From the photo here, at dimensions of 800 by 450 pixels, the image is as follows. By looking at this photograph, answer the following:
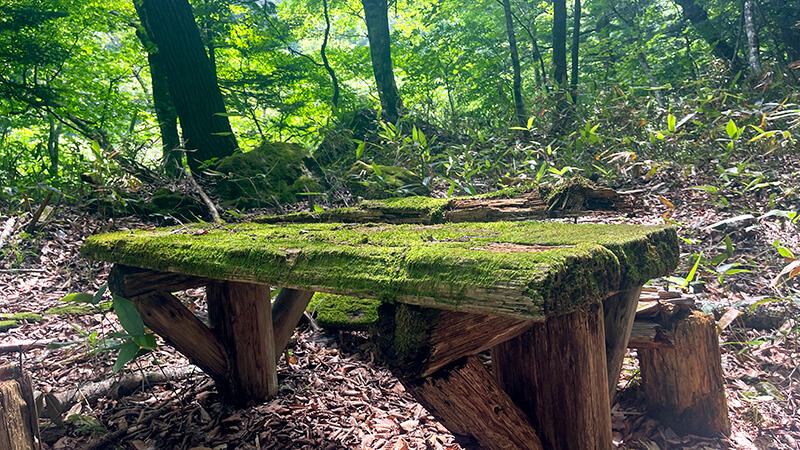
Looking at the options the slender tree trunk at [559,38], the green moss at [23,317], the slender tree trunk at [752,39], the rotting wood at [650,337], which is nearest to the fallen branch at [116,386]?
the green moss at [23,317]

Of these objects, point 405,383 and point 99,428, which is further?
point 99,428

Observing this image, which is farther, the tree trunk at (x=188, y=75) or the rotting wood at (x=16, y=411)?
the tree trunk at (x=188, y=75)

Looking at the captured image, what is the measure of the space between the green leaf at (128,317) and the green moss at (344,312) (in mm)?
1588

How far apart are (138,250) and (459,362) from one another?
176 cm

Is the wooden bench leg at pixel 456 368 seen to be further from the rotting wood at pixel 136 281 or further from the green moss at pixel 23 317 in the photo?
the green moss at pixel 23 317

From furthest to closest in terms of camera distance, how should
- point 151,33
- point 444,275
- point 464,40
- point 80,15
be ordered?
point 464,40 < point 80,15 < point 151,33 < point 444,275

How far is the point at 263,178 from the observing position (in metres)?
5.54

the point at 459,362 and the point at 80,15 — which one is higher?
the point at 80,15

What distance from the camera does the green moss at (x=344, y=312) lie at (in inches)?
136

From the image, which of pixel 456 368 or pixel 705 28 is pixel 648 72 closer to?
pixel 705 28

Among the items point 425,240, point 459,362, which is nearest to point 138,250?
point 425,240

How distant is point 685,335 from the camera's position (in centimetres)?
229

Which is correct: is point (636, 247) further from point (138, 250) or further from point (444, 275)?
point (138, 250)

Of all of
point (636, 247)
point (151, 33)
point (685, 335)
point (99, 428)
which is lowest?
point (99, 428)
